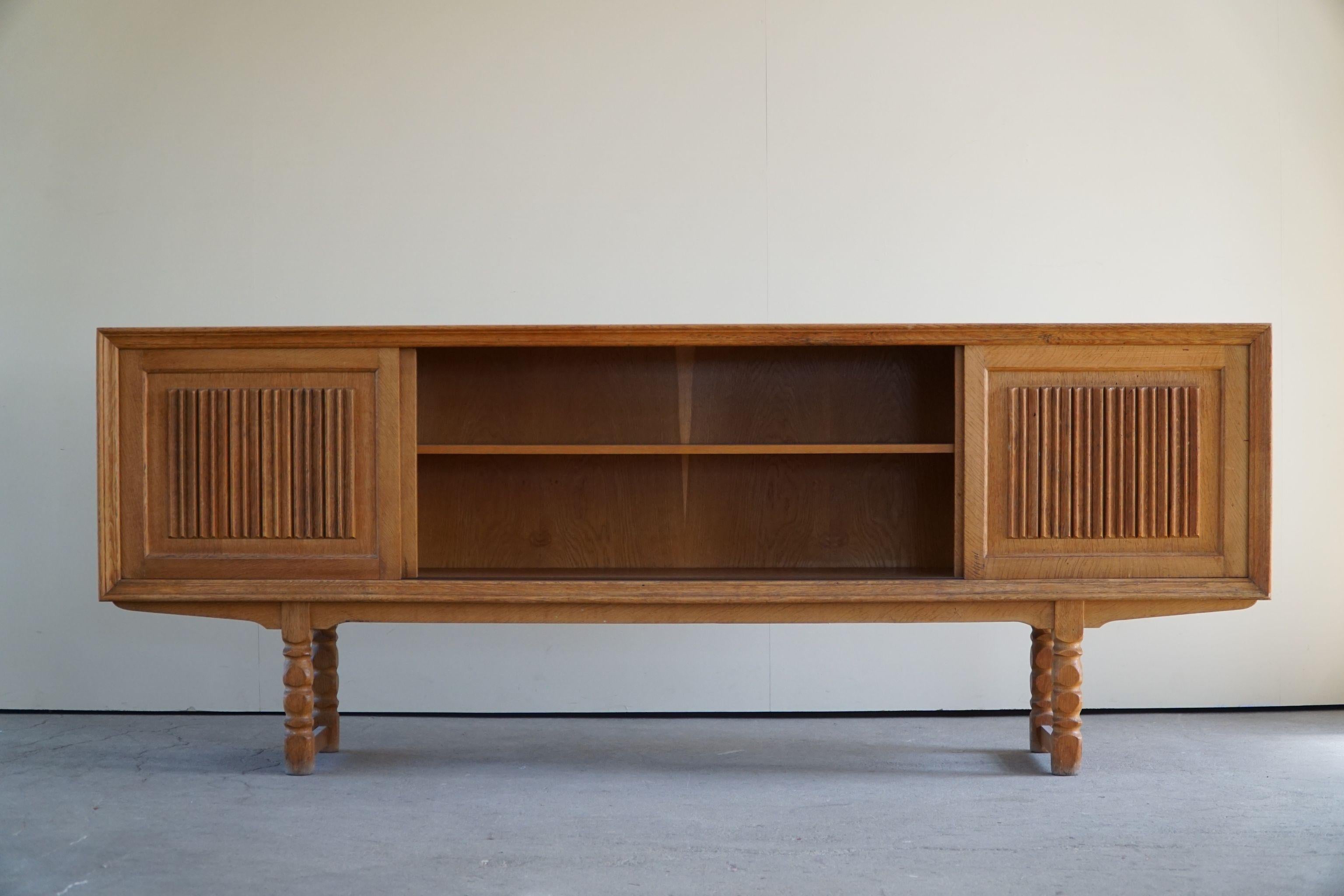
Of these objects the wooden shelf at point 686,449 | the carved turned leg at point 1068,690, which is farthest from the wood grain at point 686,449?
the carved turned leg at point 1068,690

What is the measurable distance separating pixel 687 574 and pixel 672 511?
0.25 metres

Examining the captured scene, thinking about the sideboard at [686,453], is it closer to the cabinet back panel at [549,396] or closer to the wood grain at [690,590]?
the wood grain at [690,590]

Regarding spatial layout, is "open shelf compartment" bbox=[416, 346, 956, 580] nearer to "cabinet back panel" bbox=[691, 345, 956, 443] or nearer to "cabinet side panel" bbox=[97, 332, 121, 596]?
"cabinet back panel" bbox=[691, 345, 956, 443]

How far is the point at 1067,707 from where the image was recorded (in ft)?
8.82

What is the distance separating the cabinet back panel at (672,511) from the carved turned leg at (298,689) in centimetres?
48

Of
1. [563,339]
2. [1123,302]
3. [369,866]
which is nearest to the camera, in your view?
[369,866]

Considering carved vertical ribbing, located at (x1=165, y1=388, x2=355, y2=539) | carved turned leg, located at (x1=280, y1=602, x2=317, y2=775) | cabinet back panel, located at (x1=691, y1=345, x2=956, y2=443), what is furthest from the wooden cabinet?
cabinet back panel, located at (x1=691, y1=345, x2=956, y2=443)

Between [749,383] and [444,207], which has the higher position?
[444,207]

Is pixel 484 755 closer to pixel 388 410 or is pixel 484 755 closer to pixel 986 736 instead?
pixel 388 410

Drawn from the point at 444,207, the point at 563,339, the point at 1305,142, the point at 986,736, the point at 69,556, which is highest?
the point at 1305,142

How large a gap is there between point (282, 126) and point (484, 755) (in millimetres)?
2191

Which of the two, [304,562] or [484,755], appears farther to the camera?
[484,755]

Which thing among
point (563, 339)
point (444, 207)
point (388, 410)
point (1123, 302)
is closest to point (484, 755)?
point (388, 410)

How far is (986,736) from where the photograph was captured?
3184mm
